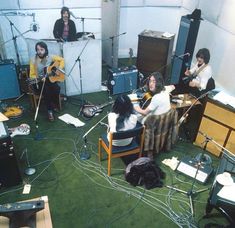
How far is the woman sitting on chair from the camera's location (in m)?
3.21

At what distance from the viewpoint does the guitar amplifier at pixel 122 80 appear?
17.0 ft

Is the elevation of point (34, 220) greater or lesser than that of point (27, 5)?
lesser

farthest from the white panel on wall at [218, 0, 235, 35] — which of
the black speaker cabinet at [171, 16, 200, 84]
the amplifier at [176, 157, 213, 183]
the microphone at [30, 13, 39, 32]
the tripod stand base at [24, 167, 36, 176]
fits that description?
the tripod stand base at [24, 167, 36, 176]

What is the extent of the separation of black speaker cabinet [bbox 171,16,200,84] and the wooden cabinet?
1.58 metres

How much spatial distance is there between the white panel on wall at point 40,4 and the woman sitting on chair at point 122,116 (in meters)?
3.47

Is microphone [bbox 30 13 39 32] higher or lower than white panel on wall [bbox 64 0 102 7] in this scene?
lower

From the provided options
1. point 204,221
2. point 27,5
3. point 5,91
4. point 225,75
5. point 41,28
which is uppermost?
point 27,5

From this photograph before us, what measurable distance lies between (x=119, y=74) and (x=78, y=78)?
0.80 m

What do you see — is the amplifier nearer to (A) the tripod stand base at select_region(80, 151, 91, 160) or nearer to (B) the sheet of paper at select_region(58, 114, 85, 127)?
(A) the tripod stand base at select_region(80, 151, 91, 160)

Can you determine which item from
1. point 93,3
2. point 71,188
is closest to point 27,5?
point 93,3

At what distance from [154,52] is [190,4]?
1718mm

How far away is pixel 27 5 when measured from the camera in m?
5.46

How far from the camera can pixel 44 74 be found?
4535mm

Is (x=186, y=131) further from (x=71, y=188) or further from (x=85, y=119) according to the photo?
(x=71, y=188)
